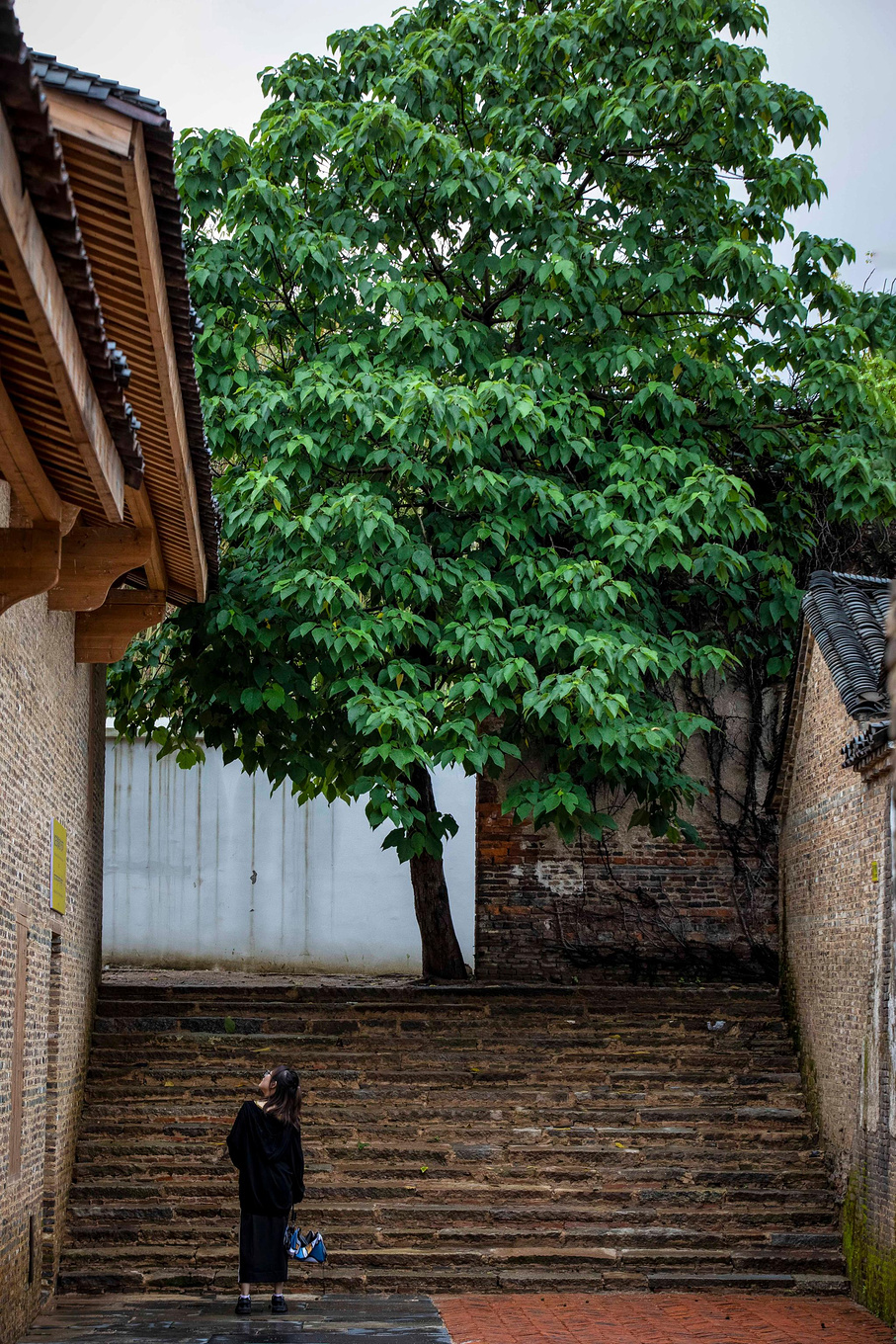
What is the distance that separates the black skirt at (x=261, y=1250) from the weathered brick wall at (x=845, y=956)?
3.71 metres

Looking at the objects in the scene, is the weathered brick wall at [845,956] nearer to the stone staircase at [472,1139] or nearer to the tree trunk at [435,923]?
the stone staircase at [472,1139]

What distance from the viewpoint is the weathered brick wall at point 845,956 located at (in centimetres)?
910

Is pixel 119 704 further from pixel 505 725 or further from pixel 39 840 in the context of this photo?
pixel 39 840

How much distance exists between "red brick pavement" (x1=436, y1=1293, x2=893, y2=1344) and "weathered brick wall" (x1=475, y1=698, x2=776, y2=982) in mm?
5371

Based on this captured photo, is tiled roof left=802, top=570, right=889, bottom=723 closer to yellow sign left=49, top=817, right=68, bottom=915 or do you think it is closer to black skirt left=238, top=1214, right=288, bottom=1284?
black skirt left=238, top=1214, right=288, bottom=1284

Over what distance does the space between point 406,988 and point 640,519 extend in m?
4.88

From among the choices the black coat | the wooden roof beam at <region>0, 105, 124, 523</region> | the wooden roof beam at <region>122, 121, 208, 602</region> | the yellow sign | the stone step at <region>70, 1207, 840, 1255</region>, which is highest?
the wooden roof beam at <region>122, 121, 208, 602</region>

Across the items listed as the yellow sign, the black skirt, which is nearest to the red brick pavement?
the black skirt

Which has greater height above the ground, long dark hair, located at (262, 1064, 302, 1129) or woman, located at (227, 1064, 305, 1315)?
long dark hair, located at (262, 1064, 302, 1129)

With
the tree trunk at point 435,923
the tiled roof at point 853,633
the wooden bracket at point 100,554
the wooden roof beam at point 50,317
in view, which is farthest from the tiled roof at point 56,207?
the tree trunk at point 435,923

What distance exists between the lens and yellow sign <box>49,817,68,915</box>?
29.5ft

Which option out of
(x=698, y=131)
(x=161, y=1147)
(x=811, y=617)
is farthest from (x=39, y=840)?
(x=698, y=131)

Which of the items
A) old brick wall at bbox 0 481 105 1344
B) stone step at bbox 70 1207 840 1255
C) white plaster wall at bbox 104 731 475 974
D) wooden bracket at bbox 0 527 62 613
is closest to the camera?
wooden bracket at bbox 0 527 62 613

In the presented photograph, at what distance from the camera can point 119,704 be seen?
1327 centimetres
